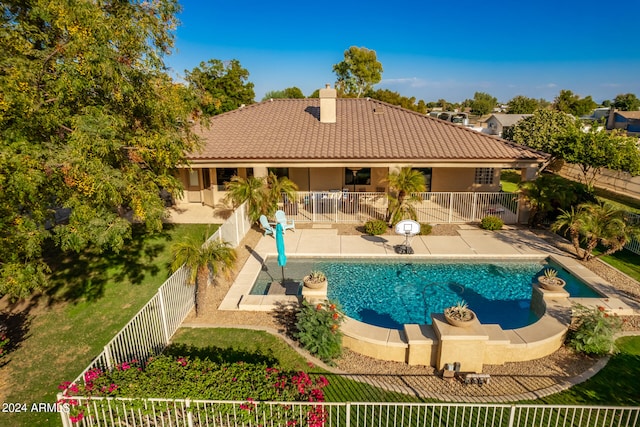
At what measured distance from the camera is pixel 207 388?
5805 mm

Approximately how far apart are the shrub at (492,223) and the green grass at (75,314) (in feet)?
43.9

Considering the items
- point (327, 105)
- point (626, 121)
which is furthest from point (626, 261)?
point (626, 121)

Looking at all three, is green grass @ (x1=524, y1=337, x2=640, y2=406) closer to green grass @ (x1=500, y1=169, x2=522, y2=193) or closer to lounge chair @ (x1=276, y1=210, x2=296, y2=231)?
lounge chair @ (x1=276, y1=210, x2=296, y2=231)

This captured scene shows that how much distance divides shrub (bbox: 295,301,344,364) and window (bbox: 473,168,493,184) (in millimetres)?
16956

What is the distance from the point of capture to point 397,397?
23.1 ft

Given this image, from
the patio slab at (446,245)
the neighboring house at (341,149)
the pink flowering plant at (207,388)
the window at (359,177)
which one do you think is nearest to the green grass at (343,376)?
the pink flowering plant at (207,388)

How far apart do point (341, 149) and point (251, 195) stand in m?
4.98

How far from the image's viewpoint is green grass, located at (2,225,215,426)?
7730 mm

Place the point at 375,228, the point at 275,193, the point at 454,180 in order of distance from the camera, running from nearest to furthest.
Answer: the point at 375,228 → the point at 275,193 → the point at 454,180

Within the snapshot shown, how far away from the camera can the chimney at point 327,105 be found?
20.7 m

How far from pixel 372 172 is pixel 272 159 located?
21.4 feet

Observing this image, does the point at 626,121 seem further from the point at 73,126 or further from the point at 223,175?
the point at 73,126

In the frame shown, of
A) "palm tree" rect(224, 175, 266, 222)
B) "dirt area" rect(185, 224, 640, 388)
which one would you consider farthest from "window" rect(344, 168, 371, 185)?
"dirt area" rect(185, 224, 640, 388)

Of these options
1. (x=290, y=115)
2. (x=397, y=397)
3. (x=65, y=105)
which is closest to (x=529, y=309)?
(x=397, y=397)
